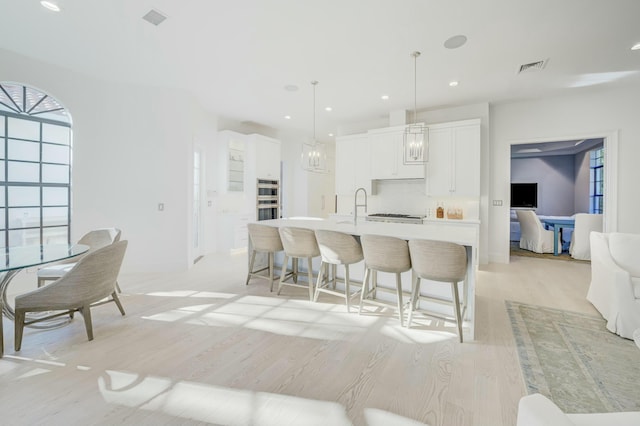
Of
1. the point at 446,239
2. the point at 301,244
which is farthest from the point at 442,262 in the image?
the point at 301,244

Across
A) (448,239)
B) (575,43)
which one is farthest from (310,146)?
(575,43)

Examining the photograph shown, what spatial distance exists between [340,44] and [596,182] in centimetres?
793

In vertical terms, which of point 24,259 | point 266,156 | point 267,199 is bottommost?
point 24,259

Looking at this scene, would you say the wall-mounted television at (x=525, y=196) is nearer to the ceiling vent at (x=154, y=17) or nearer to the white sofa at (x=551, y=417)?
the white sofa at (x=551, y=417)

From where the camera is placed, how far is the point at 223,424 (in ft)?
5.09

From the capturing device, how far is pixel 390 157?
5.45 m

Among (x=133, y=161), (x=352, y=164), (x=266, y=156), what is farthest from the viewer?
(x=266, y=156)

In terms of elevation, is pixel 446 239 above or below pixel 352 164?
below

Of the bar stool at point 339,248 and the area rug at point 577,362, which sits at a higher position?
the bar stool at point 339,248

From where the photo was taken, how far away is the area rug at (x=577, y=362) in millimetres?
1744

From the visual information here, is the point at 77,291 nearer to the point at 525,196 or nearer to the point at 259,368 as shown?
the point at 259,368

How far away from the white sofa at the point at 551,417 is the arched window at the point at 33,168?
17.4 feet

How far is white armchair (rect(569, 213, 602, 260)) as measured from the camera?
5277mm

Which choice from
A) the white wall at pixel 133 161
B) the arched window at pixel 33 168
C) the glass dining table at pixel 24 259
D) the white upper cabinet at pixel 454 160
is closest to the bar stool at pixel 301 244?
the glass dining table at pixel 24 259
